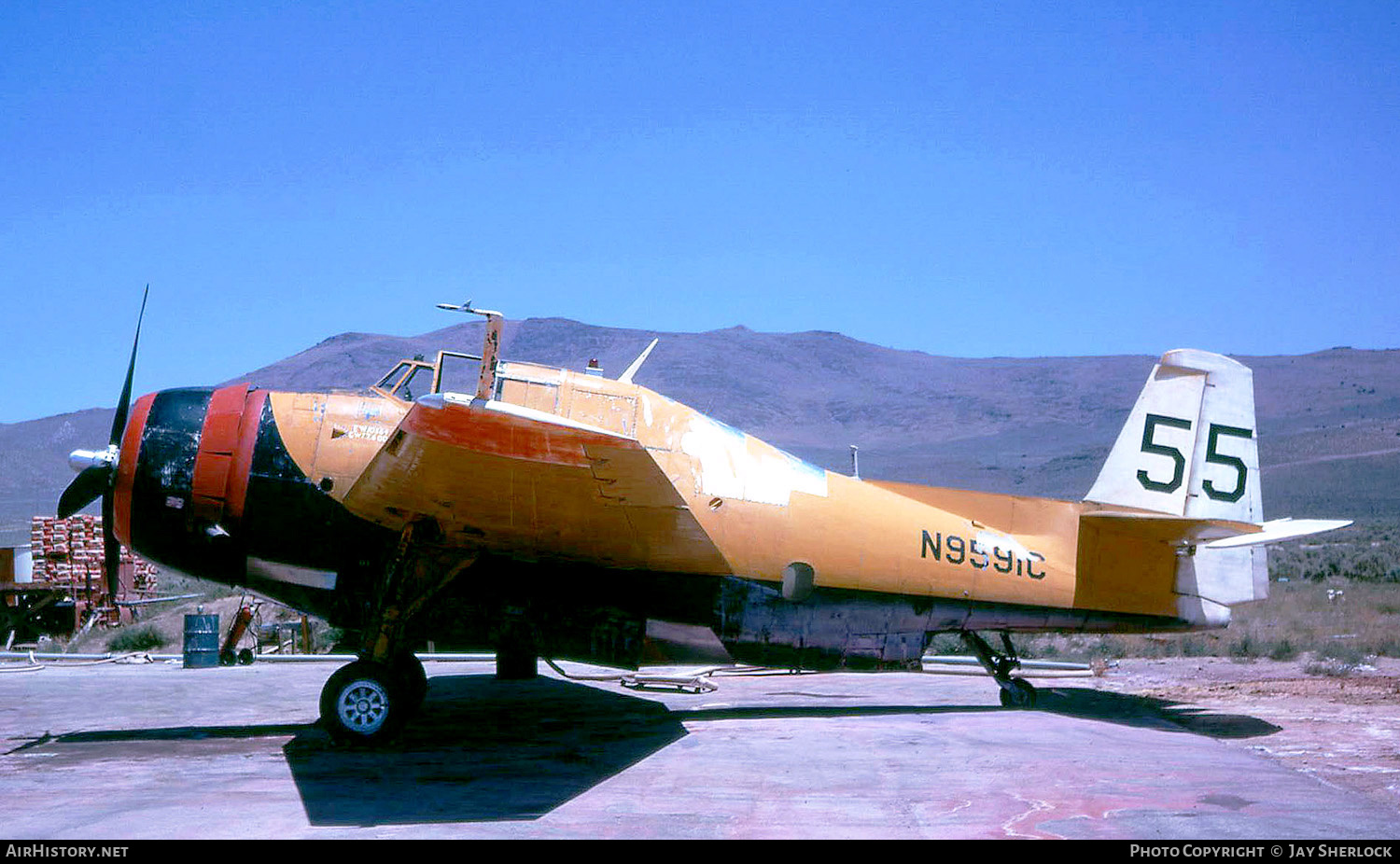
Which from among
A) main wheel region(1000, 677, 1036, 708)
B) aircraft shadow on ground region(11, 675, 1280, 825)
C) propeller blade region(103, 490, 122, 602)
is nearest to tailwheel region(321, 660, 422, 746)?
A: aircraft shadow on ground region(11, 675, 1280, 825)

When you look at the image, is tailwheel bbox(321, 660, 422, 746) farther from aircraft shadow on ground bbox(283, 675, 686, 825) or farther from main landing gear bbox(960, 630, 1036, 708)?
main landing gear bbox(960, 630, 1036, 708)

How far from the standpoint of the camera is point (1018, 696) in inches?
452

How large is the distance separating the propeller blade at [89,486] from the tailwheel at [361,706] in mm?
2753

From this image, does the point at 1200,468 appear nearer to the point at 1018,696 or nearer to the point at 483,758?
the point at 1018,696

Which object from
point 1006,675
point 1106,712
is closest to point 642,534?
point 1006,675

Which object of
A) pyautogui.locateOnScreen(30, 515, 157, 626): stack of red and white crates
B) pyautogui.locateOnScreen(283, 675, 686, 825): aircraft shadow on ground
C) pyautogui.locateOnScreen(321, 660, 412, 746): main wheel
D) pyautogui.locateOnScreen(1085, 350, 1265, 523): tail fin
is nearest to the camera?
pyautogui.locateOnScreen(283, 675, 686, 825): aircraft shadow on ground

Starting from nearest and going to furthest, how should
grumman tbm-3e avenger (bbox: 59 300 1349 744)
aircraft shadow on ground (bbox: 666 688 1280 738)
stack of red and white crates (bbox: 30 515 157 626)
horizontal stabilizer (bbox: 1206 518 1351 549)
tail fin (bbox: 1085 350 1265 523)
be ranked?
grumman tbm-3e avenger (bbox: 59 300 1349 744) < horizontal stabilizer (bbox: 1206 518 1351 549) < aircraft shadow on ground (bbox: 666 688 1280 738) < tail fin (bbox: 1085 350 1265 523) < stack of red and white crates (bbox: 30 515 157 626)

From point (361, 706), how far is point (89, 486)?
320cm

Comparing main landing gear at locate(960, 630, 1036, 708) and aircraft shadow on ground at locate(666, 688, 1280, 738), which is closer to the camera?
aircraft shadow on ground at locate(666, 688, 1280, 738)

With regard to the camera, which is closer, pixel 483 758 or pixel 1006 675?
pixel 483 758

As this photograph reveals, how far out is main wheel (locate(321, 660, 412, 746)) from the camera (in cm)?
907

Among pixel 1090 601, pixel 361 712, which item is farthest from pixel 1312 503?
pixel 361 712

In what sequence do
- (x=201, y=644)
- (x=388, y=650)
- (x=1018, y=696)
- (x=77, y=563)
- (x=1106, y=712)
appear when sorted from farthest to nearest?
(x=77, y=563) < (x=201, y=644) < (x=1018, y=696) < (x=1106, y=712) < (x=388, y=650)

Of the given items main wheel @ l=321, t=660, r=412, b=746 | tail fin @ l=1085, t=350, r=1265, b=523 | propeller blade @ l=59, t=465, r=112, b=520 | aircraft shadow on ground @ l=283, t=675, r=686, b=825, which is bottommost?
aircraft shadow on ground @ l=283, t=675, r=686, b=825
